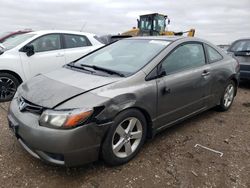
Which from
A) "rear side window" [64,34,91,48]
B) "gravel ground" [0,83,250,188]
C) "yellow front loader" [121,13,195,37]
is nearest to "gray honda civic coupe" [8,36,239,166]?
"gravel ground" [0,83,250,188]

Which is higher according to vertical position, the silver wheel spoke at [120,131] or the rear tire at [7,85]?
the silver wheel spoke at [120,131]

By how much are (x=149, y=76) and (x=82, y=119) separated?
1.10 m

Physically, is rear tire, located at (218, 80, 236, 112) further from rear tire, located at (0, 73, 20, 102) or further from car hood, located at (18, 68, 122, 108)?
rear tire, located at (0, 73, 20, 102)

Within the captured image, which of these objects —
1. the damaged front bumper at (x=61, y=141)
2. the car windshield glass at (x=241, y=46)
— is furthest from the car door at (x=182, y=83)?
the car windshield glass at (x=241, y=46)

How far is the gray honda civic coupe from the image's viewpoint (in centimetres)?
261

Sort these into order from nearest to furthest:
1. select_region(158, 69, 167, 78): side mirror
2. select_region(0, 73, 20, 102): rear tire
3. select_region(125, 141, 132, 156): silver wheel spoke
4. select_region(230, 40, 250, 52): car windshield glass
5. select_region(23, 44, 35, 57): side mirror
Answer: select_region(125, 141, 132, 156): silver wheel spoke < select_region(158, 69, 167, 78): side mirror < select_region(0, 73, 20, 102): rear tire < select_region(23, 44, 35, 57): side mirror < select_region(230, 40, 250, 52): car windshield glass

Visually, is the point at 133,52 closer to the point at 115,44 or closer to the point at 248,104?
the point at 115,44

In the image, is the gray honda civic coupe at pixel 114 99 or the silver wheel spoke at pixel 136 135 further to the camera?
the silver wheel spoke at pixel 136 135

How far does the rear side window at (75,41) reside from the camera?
6.39 m

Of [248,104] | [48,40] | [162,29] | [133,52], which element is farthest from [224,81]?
[162,29]

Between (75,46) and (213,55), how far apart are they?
3.41 meters

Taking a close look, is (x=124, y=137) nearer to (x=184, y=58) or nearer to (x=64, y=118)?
(x=64, y=118)

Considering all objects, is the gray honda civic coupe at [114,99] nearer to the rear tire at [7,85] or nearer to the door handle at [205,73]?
the door handle at [205,73]

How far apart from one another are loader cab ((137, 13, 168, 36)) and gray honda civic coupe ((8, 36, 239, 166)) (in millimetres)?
13171
